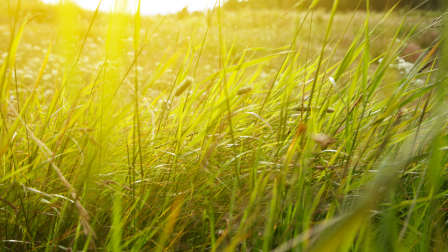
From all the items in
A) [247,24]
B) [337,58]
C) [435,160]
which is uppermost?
[247,24]

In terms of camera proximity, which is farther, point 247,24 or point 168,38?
point 247,24

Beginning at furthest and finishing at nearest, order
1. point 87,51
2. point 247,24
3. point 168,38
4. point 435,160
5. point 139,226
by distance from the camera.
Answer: point 247,24 → point 168,38 → point 87,51 → point 139,226 → point 435,160

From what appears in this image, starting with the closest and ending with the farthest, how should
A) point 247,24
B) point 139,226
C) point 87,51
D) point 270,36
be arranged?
point 139,226 < point 87,51 < point 270,36 < point 247,24

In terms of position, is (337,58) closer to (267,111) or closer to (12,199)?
(267,111)

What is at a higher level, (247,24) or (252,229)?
(247,24)

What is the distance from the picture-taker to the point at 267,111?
0.90 meters

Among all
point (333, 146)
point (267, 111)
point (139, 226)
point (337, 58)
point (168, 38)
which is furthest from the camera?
point (168, 38)

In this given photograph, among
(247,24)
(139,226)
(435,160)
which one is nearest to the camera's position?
(435,160)

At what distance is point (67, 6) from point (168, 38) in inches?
277

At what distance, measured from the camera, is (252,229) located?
474 mm

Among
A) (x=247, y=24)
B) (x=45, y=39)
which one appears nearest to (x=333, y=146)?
(x=45, y=39)

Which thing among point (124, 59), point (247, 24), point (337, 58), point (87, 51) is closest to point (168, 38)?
point (87, 51)

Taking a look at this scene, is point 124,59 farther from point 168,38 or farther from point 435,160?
point 168,38

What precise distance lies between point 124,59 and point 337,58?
5797 mm
